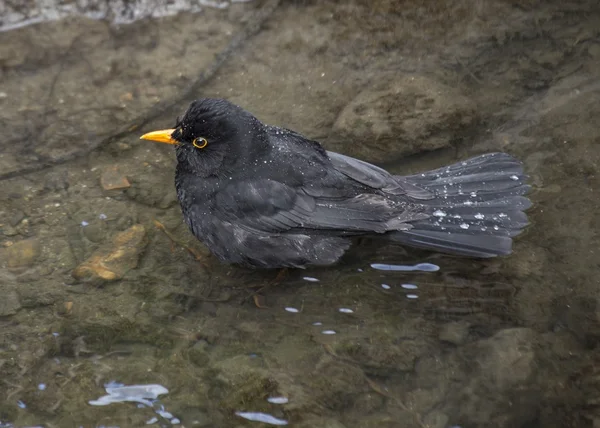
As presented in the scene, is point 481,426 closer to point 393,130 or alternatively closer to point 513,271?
point 513,271

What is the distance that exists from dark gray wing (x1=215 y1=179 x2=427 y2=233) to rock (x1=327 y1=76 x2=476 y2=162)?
0.96 m

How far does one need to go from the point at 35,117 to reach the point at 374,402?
4.10 meters

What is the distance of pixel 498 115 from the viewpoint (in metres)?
6.45

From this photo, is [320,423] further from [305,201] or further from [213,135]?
[213,135]

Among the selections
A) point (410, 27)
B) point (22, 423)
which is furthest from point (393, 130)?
point (22, 423)

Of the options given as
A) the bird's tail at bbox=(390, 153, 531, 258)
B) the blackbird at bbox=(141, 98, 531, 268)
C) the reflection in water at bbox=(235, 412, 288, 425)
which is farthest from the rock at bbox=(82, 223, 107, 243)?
the bird's tail at bbox=(390, 153, 531, 258)

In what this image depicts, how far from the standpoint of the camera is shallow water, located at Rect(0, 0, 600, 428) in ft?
14.8

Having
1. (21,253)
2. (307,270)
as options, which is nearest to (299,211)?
(307,270)

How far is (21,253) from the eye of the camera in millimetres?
5500

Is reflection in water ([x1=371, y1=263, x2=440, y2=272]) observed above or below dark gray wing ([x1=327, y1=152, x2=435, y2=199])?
below

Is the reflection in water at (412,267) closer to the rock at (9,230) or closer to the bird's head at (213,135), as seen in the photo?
the bird's head at (213,135)

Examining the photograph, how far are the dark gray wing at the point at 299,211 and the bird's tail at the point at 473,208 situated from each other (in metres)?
0.15

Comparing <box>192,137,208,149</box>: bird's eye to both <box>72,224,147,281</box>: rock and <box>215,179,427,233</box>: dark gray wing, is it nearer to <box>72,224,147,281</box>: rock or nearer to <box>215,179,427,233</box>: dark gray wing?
<box>215,179,427,233</box>: dark gray wing

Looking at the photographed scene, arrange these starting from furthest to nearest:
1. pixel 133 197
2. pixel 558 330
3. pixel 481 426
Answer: pixel 133 197
pixel 558 330
pixel 481 426
